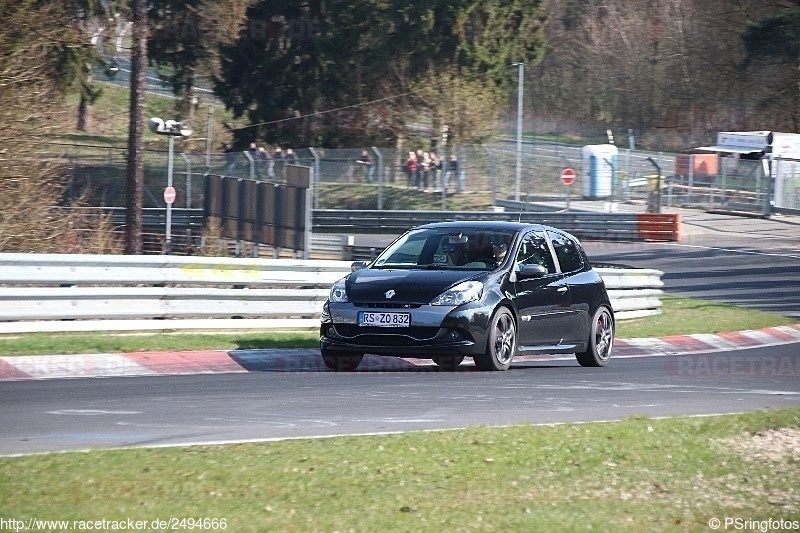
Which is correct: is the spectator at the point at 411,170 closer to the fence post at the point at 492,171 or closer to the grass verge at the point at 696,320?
the fence post at the point at 492,171

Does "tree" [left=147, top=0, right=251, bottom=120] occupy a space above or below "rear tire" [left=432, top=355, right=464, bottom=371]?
above

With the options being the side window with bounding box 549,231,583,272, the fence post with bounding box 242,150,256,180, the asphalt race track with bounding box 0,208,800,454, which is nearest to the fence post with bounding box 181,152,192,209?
the fence post with bounding box 242,150,256,180

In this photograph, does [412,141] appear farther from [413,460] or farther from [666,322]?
[413,460]

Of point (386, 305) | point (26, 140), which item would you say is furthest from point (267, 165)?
point (386, 305)

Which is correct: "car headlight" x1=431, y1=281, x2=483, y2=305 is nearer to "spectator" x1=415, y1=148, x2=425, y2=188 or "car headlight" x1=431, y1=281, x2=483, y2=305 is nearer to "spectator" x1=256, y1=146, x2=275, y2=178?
"spectator" x1=415, y1=148, x2=425, y2=188

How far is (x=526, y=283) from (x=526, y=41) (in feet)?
148

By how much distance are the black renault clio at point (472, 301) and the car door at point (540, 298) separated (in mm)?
11

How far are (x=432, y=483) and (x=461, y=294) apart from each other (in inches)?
207

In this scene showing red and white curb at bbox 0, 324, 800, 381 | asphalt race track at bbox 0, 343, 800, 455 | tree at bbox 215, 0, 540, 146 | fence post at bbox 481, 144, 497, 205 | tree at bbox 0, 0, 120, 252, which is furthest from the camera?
tree at bbox 215, 0, 540, 146

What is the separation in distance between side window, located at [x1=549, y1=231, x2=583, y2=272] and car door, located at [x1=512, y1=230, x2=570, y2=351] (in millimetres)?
204

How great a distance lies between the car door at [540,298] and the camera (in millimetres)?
12078

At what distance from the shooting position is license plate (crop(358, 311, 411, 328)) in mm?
11070

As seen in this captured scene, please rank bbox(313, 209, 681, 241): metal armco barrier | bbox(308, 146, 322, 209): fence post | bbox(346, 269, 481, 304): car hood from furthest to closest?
bbox(308, 146, 322, 209): fence post
bbox(313, 209, 681, 241): metal armco barrier
bbox(346, 269, 481, 304): car hood

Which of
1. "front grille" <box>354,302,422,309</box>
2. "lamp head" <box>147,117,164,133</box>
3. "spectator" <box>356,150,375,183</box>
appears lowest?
"front grille" <box>354,302,422,309</box>
